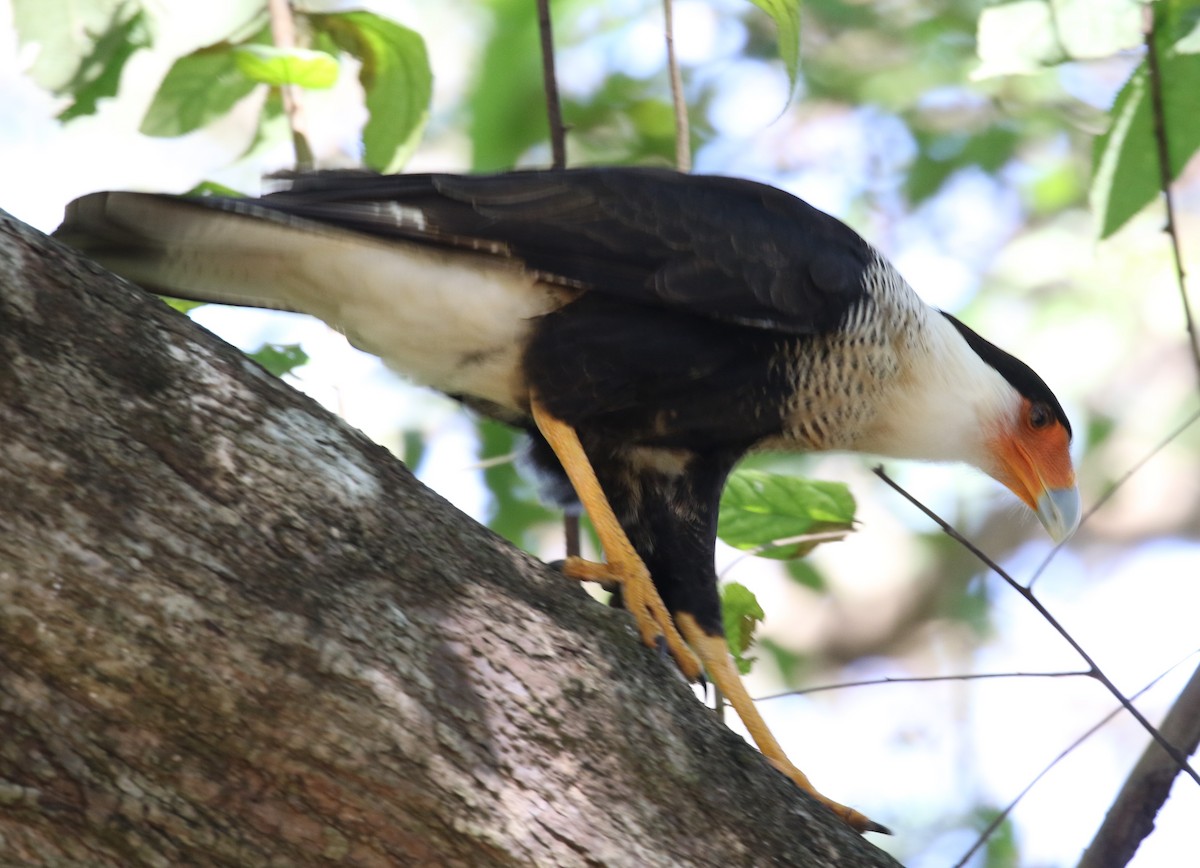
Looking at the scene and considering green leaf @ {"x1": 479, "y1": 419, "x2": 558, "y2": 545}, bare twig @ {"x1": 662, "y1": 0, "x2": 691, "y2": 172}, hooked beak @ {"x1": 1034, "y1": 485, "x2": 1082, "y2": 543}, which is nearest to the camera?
bare twig @ {"x1": 662, "y1": 0, "x2": 691, "y2": 172}

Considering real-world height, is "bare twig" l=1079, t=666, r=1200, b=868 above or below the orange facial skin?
below

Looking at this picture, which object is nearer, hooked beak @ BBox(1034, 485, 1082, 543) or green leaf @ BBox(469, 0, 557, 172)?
hooked beak @ BBox(1034, 485, 1082, 543)

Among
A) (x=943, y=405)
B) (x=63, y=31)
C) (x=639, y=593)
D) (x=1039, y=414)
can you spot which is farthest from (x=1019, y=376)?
(x=63, y=31)

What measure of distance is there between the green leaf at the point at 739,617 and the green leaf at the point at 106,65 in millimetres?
1996

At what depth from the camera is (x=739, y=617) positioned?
3.30 meters

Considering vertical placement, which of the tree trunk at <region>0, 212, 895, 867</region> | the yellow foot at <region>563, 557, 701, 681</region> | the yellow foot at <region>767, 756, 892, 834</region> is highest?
the yellow foot at <region>563, 557, 701, 681</region>

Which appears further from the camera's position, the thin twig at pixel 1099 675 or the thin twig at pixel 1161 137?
the thin twig at pixel 1161 137

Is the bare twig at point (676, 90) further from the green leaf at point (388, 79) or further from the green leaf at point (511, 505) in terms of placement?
the green leaf at point (511, 505)

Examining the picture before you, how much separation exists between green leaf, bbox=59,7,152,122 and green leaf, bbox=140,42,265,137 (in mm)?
116

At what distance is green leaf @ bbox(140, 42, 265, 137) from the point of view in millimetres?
3201

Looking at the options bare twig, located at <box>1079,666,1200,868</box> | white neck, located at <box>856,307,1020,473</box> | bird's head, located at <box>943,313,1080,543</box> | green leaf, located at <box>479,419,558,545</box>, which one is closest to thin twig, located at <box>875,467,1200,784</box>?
bare twig, located at <box>1079,666,1200,868</box>

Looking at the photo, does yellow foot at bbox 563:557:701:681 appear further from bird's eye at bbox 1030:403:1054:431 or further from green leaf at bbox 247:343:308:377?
bird's eye at bbox 1030:403:1054:431

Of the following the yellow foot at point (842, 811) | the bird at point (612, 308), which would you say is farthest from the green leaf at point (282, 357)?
the yellow foot at point (842, 811)

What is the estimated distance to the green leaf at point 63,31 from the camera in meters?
3.18
